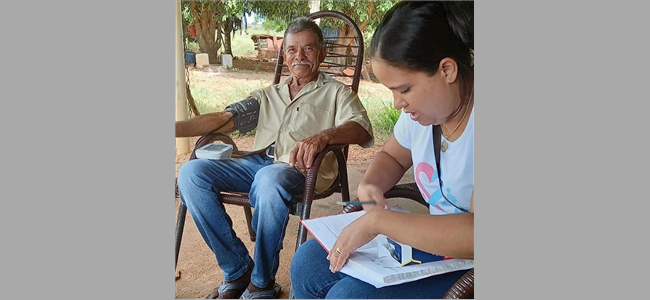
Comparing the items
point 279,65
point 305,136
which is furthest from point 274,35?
point 305,136

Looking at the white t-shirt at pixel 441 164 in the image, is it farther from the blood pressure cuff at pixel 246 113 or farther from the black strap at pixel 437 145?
the blood pressure cuff at pixel 246 113

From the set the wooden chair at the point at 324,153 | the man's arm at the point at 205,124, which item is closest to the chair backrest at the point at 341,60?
the wooden chair at the point at 324,153

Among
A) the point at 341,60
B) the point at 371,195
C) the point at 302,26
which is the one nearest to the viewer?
the point at 371,195

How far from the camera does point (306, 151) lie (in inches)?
84.4

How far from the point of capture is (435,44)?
1.40 metres

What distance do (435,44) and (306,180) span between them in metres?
0.97

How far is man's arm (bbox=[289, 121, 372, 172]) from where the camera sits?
2.14m

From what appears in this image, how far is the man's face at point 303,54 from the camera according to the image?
2326mm

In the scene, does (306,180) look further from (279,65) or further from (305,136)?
(279,65)

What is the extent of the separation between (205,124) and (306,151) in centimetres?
43

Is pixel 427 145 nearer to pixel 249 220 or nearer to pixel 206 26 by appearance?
pixel 249 220

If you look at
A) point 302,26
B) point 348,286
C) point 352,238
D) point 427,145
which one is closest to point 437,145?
point 427,145

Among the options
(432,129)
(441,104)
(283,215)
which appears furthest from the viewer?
(283,215)

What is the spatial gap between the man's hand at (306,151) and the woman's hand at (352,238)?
638 millimetres
